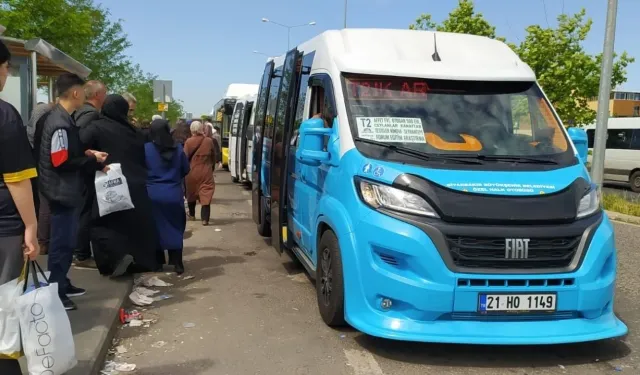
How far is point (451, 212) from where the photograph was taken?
4.07 m

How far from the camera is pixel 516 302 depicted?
4.08 meters

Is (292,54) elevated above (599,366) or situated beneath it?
elevated above

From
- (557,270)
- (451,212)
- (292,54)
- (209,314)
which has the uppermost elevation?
(292,54)

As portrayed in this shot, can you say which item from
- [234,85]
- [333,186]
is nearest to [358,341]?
[333,186]

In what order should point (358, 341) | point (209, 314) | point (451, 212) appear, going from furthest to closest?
point (209, 314) → point (358, 341) → point (451, 212)

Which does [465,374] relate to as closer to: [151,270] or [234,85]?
[151,270]

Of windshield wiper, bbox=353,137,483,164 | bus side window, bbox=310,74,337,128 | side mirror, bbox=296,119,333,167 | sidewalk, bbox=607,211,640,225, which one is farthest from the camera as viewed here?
sidewalk, bbox=607,211,640,225

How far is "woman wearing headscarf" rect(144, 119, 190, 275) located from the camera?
21.4 ft

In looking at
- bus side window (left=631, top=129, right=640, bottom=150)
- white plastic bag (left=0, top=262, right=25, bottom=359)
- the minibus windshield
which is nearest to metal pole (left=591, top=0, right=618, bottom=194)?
the minibus windshield

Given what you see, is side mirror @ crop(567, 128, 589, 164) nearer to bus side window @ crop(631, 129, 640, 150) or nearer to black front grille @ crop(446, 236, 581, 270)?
black front grille @ crop(446, 236, 581, 270)

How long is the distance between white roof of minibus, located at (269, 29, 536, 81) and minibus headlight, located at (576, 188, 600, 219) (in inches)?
49.0

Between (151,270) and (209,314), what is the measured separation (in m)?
1.33

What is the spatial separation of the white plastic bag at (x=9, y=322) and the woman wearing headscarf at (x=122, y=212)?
118 inches

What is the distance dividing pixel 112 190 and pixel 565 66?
16.2 meters
